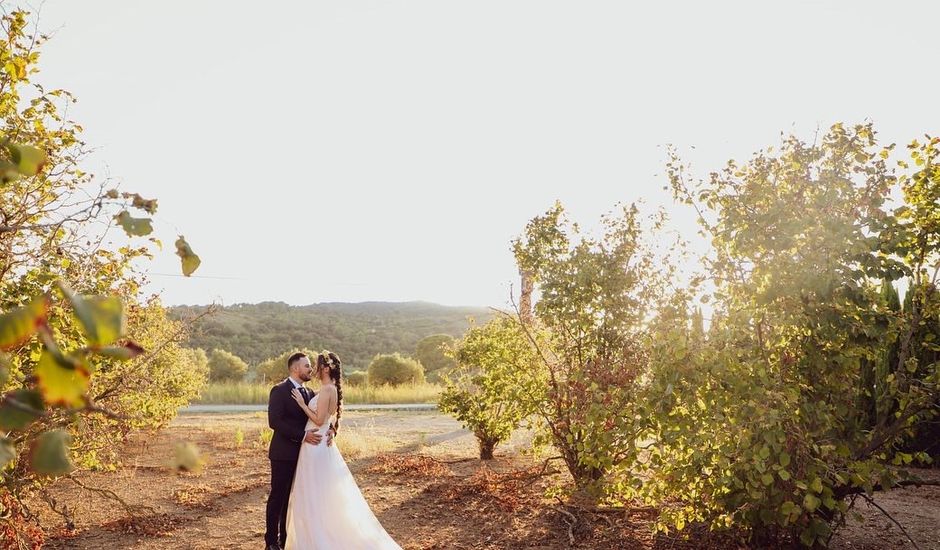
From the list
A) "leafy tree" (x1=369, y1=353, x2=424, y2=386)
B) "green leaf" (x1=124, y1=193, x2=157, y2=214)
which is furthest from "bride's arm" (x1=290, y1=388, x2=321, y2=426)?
"leafy tree" (x1=369, y1=353, x2=424, y2=386)

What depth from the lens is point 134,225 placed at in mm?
1350

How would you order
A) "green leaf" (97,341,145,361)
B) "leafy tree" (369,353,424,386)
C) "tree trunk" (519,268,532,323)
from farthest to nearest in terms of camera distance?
1. "leafy tree" (369,353,424,386)
2. "tree trunk" (519,268,532,323)
3. "green leaf" (97,341,145,361)

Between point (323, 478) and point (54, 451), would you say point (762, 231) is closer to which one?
point (323, 478)

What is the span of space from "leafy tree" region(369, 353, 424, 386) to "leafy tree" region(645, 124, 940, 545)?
22.9 metres

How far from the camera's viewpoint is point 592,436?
6.52 m

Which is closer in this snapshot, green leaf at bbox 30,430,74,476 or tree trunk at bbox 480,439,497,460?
green leaf at bbox 30,430,74,476

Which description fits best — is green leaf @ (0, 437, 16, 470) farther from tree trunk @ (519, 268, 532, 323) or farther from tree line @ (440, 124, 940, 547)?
tree trunk @ (519, 268, 532, 323)

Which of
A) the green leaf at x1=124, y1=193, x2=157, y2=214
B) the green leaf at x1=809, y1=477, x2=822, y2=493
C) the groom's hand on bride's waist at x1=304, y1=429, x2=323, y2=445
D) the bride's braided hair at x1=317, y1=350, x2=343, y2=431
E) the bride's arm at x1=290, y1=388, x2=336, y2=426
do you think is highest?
the green leaf at x1=124, y1=193, x2=157, y2=214

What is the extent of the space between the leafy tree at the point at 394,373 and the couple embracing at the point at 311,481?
837 inches

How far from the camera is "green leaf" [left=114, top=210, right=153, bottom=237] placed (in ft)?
4.42

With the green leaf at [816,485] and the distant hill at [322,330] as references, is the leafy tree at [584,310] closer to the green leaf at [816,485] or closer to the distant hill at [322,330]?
the green leaf at [816,485]

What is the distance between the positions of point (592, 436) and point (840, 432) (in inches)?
80.3

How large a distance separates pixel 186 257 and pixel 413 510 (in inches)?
293

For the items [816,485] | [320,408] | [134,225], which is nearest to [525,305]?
[320,408]
